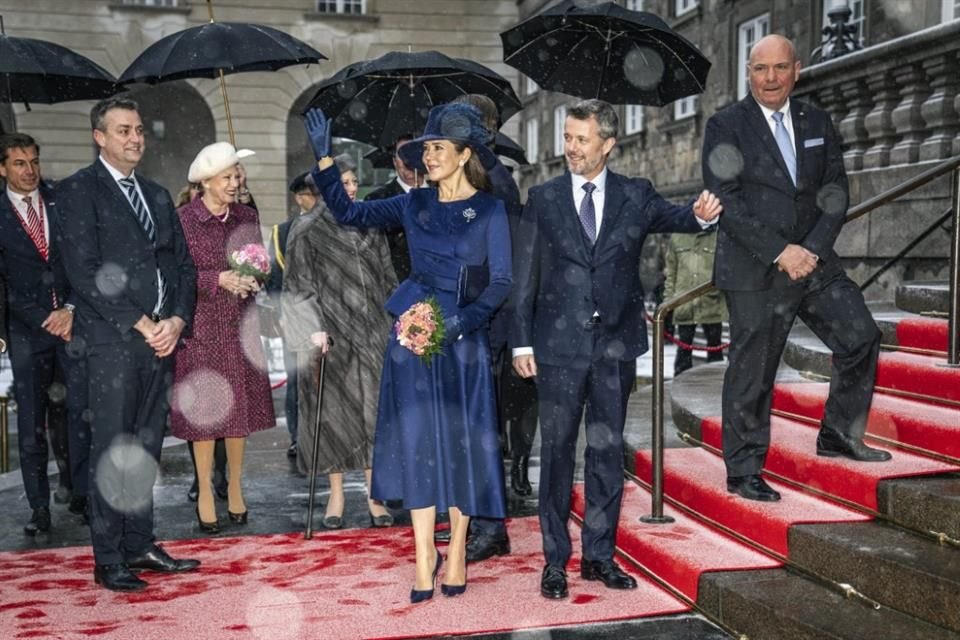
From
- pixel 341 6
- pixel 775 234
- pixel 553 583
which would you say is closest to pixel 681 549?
pixel 553 583

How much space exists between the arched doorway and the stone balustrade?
21.6m

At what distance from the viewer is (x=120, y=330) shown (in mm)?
4852

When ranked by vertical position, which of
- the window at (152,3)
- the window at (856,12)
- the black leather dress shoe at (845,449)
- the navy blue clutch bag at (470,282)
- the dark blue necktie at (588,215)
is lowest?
the black leather dress shoe at (845,449)

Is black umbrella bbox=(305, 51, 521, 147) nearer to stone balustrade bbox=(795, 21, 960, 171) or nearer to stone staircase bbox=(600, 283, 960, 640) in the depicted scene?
stone staircase bbox=(600, 283, 960, 640)

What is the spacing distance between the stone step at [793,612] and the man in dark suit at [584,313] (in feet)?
1.67

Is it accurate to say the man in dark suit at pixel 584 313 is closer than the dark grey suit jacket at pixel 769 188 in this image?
Yes

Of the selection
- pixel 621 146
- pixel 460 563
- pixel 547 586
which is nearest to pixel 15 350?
pixel 460 563

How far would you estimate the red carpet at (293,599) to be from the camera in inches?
167

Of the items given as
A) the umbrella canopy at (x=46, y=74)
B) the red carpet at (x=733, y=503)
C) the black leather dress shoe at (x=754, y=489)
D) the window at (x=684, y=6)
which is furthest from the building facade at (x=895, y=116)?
the window at (x=684, y=6)

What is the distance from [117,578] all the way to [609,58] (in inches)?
154

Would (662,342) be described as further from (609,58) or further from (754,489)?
(609,58)

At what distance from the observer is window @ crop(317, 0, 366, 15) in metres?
27.5

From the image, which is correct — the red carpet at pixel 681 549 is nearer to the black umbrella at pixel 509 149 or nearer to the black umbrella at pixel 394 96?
the black umbrella at pixel 394 96

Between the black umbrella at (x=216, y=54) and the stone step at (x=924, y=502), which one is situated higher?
the black umbrella at (x=216, y=54)
